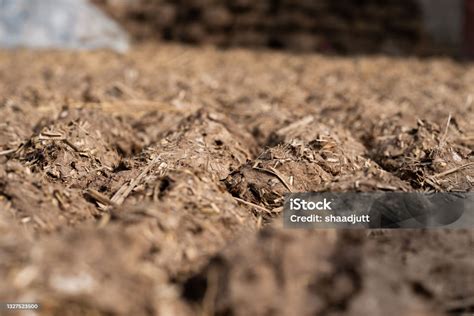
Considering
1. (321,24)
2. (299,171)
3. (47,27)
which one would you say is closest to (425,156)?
(299,171)

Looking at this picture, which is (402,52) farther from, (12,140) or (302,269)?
(302,269)

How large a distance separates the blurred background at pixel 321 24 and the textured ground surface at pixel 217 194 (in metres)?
3.07

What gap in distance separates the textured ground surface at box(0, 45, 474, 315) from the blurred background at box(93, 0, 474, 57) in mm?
3071

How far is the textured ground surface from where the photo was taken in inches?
52.5

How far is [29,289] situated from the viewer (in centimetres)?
131

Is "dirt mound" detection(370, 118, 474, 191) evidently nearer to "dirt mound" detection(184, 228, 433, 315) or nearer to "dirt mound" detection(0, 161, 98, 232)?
"dirt mound" detection(184, 228, 433, 315)

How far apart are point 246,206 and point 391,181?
0.44 meters

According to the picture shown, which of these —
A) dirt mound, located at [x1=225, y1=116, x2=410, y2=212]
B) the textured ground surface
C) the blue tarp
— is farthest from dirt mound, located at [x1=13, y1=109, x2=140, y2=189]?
the blue tarp

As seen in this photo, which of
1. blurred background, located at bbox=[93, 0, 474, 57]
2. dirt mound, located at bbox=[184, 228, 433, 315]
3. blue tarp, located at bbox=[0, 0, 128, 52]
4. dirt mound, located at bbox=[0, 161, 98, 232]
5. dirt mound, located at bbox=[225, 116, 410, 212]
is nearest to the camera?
dirt mound, located at bbox=[184, 228, 433, 315]

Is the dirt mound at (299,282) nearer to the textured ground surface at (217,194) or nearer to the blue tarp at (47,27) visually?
the textured ground surface at (217,194)

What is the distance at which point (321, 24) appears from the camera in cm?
746

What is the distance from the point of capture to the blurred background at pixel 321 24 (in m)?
7.39

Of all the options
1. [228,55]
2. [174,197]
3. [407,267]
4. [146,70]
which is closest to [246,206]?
[174,197]

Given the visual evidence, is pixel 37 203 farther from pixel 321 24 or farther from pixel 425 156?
pixel 321 24
